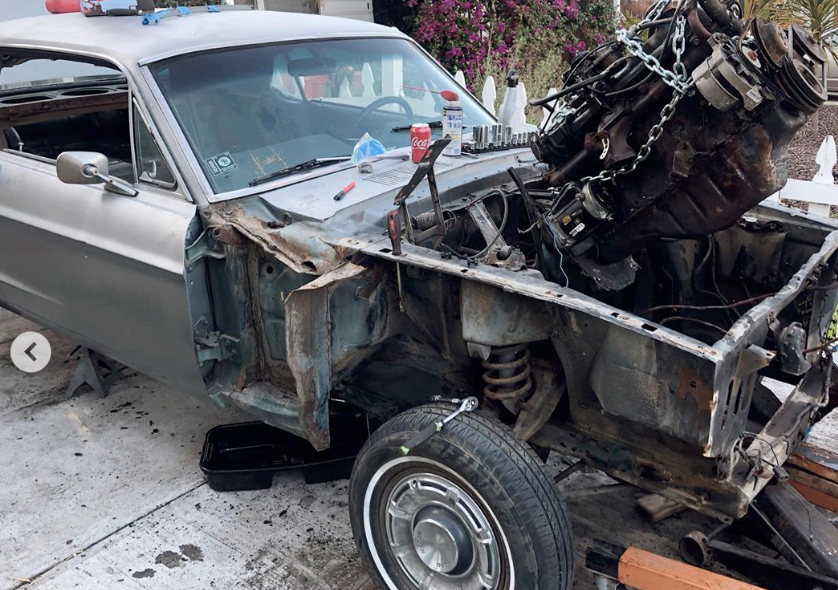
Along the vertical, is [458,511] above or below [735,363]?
below

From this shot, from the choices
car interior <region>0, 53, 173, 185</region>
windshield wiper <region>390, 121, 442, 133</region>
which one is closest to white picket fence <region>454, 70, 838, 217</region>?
windshield wiper <region>390, 121, 442, 133</region>

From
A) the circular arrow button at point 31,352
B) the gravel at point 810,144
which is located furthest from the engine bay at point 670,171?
the gravel at point 810,144

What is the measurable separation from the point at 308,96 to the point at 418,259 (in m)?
1.45

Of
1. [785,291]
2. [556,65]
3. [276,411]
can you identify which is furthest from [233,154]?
[556,65]

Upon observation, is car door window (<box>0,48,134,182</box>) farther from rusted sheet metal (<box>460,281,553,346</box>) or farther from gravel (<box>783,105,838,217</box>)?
gravel (<box>783,105,838,217</box>)

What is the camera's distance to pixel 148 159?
322cm

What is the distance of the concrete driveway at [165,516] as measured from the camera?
2887mm

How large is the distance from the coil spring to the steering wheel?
152cm

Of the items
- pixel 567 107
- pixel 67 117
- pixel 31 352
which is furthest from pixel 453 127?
pixel 67 117

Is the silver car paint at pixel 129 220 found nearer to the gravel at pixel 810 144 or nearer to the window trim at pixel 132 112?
the window trim at pixel 132 112

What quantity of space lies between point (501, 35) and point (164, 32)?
663 cm

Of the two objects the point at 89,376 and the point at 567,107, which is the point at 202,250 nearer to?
the point at 567,107

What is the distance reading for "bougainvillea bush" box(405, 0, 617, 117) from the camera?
9.07 metres

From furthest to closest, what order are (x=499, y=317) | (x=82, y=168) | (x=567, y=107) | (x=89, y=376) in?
(x=89, y=376) → (x=82, y=168) → (x=567, y=107) → (x=499, y=317)
